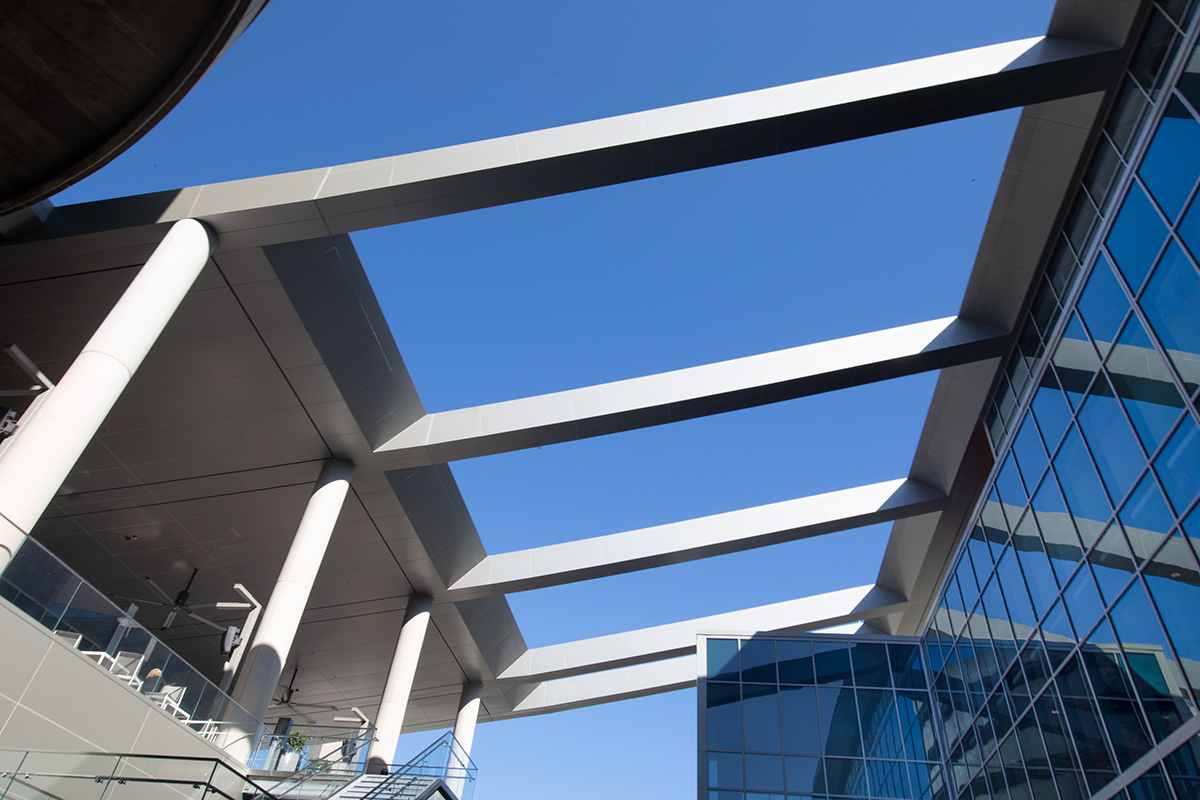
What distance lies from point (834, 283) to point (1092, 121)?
5.39 m

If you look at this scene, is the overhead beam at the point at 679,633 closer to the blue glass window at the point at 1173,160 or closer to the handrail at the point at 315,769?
the handrail at the point at 315,769

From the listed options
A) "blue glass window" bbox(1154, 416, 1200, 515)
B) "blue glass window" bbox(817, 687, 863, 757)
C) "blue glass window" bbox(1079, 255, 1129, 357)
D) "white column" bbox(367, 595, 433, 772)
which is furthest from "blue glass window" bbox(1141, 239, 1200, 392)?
"white column" bbox(367, 595, 433, 772)

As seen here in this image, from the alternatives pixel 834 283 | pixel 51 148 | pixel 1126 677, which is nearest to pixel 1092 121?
pixel 834 283

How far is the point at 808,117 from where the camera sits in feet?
41.7

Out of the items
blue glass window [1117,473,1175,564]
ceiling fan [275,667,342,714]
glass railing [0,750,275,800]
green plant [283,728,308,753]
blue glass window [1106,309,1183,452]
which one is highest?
ceiling fan [275,667,342,714]

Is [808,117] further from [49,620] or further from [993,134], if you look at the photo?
[49,620]

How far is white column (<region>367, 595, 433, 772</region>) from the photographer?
19.4m

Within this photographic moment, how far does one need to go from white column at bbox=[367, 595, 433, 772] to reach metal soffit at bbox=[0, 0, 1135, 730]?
27.9 inches

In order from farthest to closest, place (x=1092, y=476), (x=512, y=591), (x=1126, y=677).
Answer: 1. (x=512, y=591)
2. (x=1092, y=476)
3. (x=1126, y=677)

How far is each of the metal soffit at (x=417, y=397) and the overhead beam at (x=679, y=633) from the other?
84mm

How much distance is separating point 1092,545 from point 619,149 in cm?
944

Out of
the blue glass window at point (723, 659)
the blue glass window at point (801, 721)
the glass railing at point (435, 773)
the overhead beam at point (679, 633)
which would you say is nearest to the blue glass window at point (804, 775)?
the blue glass window at point (801, 721)

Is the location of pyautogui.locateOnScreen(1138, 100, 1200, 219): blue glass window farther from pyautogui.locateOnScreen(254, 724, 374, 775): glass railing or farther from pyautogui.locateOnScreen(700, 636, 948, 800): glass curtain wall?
pyautogui.locateOnScreen(254, 724, 374, 775): glass railing

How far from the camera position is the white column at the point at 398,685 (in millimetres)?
19391
